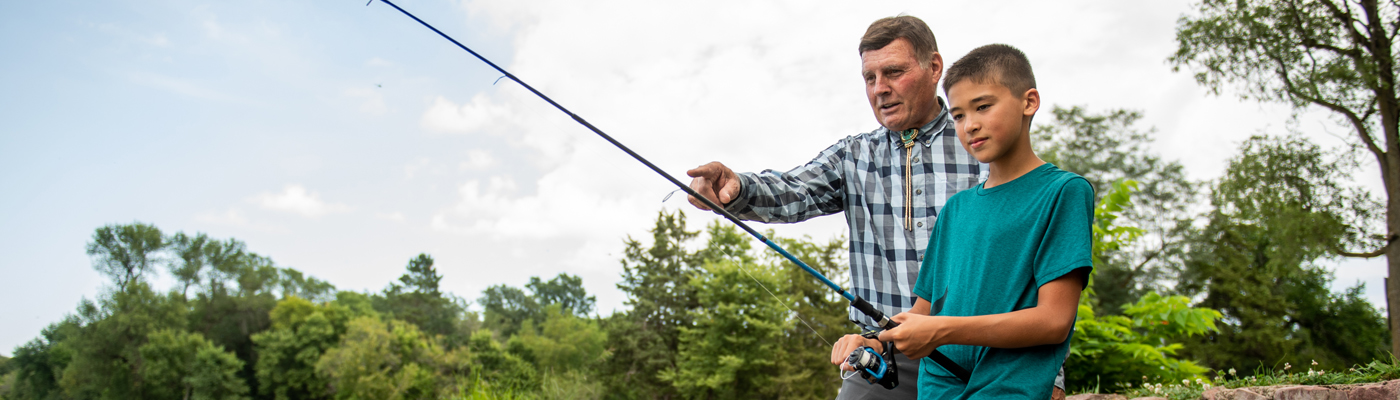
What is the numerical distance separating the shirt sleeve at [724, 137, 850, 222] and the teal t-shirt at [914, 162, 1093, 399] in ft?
2.40

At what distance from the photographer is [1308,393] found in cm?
289

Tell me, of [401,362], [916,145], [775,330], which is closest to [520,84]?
[916,145]

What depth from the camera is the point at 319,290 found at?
190 ft

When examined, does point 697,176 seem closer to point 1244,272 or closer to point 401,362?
point 1244,272

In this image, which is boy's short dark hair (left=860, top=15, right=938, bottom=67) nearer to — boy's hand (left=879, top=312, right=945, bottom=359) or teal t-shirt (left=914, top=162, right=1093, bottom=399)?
teal t-shirt (left=914, top=162, right=1093, bottom=399)

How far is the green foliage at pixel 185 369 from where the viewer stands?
133ft

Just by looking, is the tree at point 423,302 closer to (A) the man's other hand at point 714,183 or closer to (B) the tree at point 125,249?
(B) the tree at point 125,249

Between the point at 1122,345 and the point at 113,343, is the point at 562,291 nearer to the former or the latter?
the point at 113,343

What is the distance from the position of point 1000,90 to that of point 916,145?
76 cm

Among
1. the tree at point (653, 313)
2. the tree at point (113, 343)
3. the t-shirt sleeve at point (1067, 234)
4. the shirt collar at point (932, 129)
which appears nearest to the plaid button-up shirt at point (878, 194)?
the shirt collar at point (932, 129)

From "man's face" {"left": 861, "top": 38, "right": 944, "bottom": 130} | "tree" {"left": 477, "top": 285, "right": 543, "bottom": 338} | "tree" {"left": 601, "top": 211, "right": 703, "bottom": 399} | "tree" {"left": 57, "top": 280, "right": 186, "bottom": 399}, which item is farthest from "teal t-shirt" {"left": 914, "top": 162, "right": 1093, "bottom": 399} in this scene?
"tree" {"left": 57, "top": 280, "right": 186, "bottom": 399}

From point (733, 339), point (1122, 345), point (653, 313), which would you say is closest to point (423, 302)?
point (653, 313)

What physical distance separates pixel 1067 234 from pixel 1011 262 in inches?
4.5

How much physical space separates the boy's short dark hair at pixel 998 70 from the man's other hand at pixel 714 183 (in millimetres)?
749
